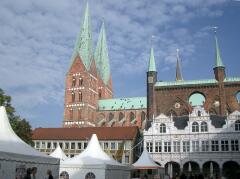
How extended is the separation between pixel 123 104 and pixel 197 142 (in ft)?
164

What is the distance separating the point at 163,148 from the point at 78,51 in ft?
179

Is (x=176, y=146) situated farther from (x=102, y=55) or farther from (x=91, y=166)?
(x=102, y=55)

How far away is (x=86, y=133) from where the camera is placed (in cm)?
6194

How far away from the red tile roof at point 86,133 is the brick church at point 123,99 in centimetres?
385

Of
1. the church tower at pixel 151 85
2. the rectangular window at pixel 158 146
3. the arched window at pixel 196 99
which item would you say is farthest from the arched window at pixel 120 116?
the rectangular window at pixel 158 146

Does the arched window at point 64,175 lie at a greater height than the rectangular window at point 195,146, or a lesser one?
lesser

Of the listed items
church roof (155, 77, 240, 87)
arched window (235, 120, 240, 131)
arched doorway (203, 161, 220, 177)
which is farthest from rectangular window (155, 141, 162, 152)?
church roof (155, 77, 240, 87)

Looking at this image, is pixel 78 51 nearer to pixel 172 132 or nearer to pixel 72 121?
pixel 72 121

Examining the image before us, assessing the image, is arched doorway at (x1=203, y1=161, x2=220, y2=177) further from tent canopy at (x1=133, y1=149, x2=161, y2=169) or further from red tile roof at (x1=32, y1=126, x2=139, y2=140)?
tent canopy at (x1=133, y1=149, x2=161, y2=169)

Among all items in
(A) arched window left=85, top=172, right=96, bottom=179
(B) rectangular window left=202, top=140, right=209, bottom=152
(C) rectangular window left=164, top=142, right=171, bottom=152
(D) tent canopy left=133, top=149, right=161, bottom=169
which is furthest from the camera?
(C) rectangular window left=164, top=142, right=171, bottom=152

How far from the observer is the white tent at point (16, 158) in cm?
1756

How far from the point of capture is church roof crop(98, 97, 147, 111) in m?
94.9

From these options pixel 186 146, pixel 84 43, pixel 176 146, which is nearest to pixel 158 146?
pixel 176 146

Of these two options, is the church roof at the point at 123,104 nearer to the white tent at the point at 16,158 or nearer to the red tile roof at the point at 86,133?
the red tile roof at the point at 86,133
